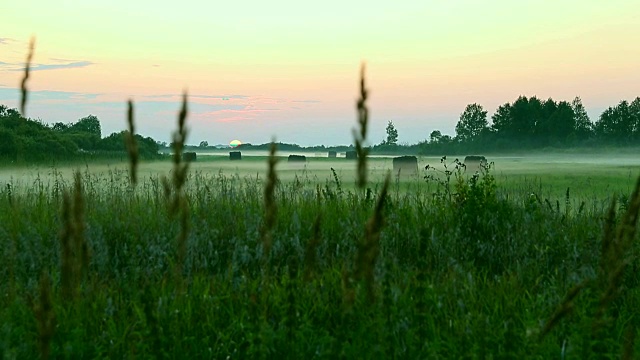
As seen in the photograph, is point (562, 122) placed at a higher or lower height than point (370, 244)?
higher

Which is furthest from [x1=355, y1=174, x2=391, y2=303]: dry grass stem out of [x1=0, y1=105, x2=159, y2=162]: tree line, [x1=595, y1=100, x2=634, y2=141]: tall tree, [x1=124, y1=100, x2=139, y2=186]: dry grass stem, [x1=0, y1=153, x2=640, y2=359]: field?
[x1=595, y1=100, x2=634, y2=141]: tall tree

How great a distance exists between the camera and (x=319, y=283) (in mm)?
4859

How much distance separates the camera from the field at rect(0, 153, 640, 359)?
2229mm

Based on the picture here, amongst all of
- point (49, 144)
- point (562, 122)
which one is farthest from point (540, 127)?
point (49, 144)

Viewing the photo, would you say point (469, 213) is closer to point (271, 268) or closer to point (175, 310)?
point (271, 268)

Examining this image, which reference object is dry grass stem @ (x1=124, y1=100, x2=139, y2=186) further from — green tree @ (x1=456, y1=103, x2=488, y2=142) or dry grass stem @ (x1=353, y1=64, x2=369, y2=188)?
green tree @ (x1=456, y1=103, x2=488, y2=142)

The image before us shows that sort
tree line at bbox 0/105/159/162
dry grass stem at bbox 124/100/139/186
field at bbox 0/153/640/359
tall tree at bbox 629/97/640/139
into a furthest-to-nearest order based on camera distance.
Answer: tall tree at bbox 629/97/640/139 → tree line at bbox 0/105/159/162 → field at bbox 0/153/640/359 → dry grass stem at bbox 124/100/139/186

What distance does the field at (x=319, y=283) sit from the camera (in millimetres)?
2229

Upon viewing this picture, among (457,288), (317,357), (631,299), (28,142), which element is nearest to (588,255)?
(631,299)

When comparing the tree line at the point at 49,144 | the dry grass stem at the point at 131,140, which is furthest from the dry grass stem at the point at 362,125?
the tree line at the point at 49,144

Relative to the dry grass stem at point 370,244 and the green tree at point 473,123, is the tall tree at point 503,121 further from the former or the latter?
the dry grass stem at point 370,244

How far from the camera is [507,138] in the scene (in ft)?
274

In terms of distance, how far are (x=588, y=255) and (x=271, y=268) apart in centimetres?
314

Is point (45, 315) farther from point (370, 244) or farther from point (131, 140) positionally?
point (370, 244)
